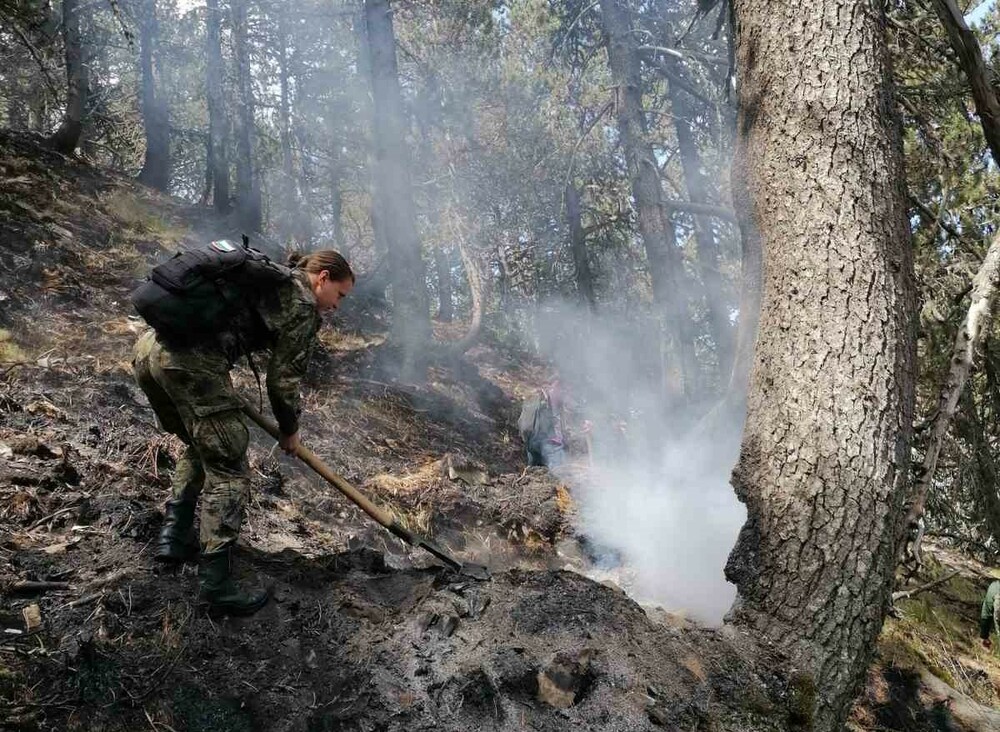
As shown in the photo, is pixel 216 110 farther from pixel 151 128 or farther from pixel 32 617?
pixel 32 617

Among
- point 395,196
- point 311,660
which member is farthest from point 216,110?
point 311,660

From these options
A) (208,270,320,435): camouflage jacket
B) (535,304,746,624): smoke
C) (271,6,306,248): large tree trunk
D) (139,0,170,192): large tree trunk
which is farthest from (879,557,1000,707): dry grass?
(271,6,306,248): large tree trunk

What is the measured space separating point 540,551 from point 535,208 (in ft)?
36.5

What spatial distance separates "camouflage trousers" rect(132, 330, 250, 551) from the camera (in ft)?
9.14

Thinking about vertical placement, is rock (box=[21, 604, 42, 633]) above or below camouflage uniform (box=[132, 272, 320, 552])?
below

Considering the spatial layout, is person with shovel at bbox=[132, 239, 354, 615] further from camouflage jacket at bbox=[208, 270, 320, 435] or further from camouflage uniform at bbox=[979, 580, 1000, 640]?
camouflage uniform at bbox=[979, 580, 1000, 640]

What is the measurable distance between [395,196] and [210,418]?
22.5 feet

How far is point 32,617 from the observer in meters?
2.45

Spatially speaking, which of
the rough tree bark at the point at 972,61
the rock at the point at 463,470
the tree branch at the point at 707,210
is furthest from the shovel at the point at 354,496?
the tree branch at the point at 707,210

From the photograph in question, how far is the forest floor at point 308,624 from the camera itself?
2.33m

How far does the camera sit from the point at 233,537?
9.17 ft

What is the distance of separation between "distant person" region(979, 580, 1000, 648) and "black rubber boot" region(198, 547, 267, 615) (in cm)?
545

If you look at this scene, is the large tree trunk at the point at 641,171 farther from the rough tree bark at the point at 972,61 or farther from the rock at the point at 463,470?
the rough tree bark at the point at 972,61

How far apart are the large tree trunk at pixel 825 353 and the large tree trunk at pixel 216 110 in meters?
10.3
